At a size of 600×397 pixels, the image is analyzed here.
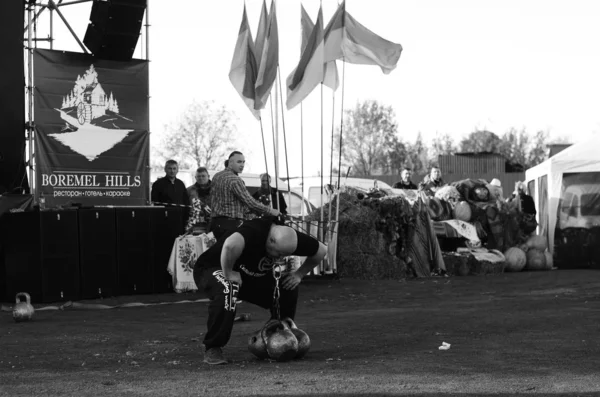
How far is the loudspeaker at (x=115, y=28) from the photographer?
15953 mm

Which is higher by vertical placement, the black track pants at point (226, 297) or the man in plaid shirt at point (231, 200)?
the man in plaid shirt at point (231, 200)

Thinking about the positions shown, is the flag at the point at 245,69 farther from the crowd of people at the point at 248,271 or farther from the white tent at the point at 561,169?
the white tent at the point at 561,169

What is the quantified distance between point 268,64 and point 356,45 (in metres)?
1.54

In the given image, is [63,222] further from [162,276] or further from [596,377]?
[596,377]

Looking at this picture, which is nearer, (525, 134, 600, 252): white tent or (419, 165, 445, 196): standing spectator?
(419, 165, 445, 196): standing spectator

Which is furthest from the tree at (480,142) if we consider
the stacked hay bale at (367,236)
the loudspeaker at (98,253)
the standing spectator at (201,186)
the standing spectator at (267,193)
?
the loudspeaker at (98,253)

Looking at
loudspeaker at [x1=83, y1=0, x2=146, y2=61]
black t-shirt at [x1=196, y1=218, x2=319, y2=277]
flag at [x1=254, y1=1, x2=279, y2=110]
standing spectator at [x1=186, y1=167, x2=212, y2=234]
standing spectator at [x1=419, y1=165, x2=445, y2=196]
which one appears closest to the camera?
black t-shirt at [x1=196, y1=218, x2=319, y2=277]

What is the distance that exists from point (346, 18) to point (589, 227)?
30.1 feet

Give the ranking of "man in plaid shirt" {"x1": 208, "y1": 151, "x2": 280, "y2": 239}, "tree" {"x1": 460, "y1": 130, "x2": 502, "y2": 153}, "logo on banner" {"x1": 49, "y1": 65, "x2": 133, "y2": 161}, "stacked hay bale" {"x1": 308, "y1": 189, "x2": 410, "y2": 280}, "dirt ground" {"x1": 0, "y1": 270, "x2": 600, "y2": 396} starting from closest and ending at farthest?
"dirt ground" {"x1": 0, "y1": 270, "x2": 600, "y2": 396}, "man in plaid shirt" {"x1": 208, "y1": 151, "x2": 280, "y2": 239}, "logo on banner" {"x1": 49, "y1": 65, "x2": 133, "y2": 161}, "stacked hay bale" {"x1": 308, "y1": 189, "x2": 410, "y2": 280}, "tree" {"x1": 460, "y1": 130, "x2": 502, "y2": 153}

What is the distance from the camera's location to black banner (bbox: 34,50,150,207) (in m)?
15.6

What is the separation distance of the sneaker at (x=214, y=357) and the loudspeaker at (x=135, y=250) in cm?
782

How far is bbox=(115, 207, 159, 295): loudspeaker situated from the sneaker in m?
7.82

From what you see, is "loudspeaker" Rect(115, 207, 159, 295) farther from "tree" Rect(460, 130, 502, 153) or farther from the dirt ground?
"tree" Rect(460, 130, 502, 153)

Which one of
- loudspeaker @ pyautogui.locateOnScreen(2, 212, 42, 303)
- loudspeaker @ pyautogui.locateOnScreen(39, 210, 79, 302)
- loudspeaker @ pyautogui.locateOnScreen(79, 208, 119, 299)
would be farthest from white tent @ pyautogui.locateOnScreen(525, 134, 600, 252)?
loudspeaker @ pyautogui.locateOnScreen(2, 212, 42, 303)
